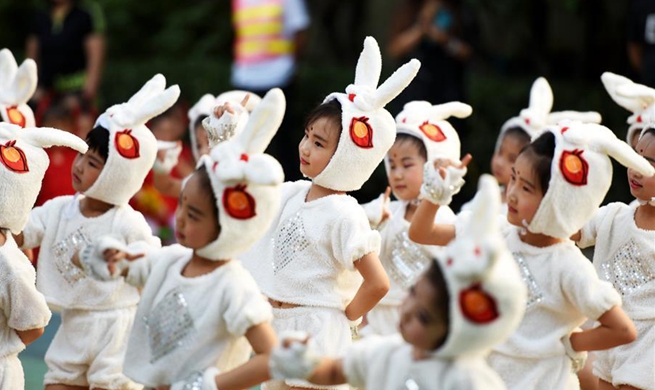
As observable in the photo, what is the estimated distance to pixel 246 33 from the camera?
1038cm

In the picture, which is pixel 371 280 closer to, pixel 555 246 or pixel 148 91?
pixel 555 246

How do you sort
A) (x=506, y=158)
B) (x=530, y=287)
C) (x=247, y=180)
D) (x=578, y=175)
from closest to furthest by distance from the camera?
(x=247, y=180)
(x=578, y=175)
(x=530, y=287)
(x=506, y=158)

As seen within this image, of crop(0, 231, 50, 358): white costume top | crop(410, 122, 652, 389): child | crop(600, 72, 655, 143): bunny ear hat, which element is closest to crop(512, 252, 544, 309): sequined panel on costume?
crop(410, 122, 652, 389): child

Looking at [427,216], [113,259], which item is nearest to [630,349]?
[427,216]

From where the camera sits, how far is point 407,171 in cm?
635

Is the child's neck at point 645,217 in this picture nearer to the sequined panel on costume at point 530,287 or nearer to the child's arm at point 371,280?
the sequined panel on costume at point 530,287

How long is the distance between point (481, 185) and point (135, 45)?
11128 mm

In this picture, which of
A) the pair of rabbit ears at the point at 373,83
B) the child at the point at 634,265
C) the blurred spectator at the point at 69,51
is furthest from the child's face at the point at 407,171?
the blurred spectator at the point at 69,51

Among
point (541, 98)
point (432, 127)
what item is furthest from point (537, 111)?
point (432, 127)

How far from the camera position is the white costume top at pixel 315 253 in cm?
535

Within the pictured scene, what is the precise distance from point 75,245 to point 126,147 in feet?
1.57

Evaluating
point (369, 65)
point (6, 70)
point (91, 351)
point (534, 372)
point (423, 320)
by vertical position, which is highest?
point (369, 65)

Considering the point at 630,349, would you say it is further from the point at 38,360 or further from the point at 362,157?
the point at 38,360

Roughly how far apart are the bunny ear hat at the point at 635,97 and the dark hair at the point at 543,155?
121cm
